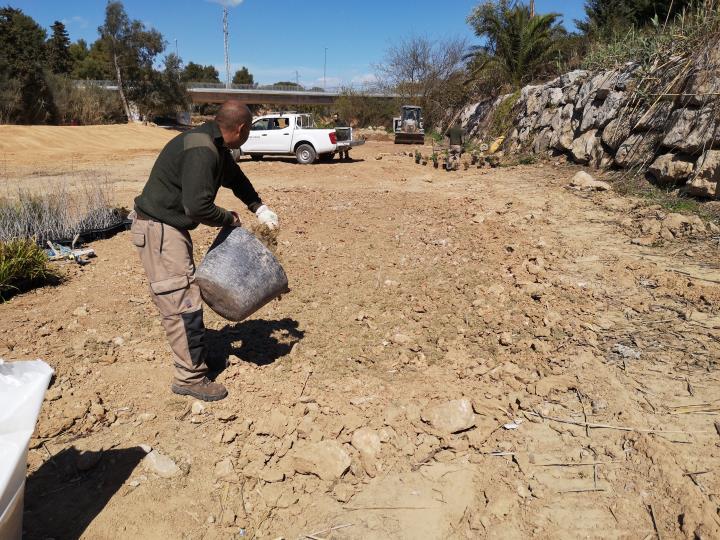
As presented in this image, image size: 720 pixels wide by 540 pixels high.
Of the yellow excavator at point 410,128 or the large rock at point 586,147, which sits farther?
the yellow excavator at point 410,128

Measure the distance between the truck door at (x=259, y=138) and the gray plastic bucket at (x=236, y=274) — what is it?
1222cm

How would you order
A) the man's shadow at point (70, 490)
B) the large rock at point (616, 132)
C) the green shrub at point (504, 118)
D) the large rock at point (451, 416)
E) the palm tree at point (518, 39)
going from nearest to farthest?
the man's shadow at point (70, 490) < the large rock at point (451, 416) < the large rock at point (616, 132) < the green shrub at point (504, 118) < the palm tree at point (518, 39)

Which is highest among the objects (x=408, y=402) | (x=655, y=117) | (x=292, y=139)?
(x=655, y=117)

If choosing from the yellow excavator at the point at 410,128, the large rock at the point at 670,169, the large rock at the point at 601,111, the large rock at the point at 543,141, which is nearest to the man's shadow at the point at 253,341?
the large rock at the point at 670,169

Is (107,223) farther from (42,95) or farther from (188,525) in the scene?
(42,95)

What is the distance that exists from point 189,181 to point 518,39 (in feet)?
62.6

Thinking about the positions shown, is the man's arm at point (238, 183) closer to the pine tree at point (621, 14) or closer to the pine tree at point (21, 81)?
the pine tree at point (621, 14)

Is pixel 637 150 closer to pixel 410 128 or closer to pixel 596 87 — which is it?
pixel 596 87

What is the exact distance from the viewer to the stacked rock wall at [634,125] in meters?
6.48

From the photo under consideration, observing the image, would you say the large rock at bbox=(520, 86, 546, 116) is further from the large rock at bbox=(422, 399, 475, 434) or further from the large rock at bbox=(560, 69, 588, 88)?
the large rock at bbox=(422, 399, 475, 434)

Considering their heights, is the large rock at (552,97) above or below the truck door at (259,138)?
above

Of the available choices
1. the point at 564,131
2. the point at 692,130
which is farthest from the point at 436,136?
the point at 692,130

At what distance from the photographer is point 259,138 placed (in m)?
14.5

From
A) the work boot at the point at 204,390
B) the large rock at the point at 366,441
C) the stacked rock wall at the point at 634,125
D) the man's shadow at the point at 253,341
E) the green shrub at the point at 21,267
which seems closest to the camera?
the large rock at the point at 366,441
